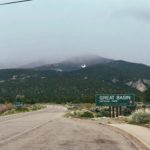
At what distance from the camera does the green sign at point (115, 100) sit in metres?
69.2

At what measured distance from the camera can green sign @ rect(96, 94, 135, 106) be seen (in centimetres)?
6919

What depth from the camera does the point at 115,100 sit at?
69.3m

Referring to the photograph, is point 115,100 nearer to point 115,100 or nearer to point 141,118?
point 115,100

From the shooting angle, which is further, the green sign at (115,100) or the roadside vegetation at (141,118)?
the green sign at (115,100)

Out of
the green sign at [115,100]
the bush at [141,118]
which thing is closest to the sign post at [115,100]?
the green sign at [115,100]

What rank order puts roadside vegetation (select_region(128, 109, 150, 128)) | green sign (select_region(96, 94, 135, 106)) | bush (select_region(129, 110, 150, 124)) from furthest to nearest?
green sign (select_region(96, 94, 135, 106)) < bush (select_region(129, 110, 150, 124)) < roadside vegetation (select_region(128, 109, 150, 128))

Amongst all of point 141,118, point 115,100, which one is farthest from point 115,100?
point 141,118

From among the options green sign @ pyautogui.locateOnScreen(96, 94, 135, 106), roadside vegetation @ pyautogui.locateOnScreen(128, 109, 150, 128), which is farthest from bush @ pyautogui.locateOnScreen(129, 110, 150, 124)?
green sign @ pyautogui.locateOnScreen(96, 94, 135, 106)

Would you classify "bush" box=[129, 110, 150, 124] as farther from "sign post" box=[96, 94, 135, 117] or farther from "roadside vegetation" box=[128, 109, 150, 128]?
"sign post" box=[96, 94, 135, 117]

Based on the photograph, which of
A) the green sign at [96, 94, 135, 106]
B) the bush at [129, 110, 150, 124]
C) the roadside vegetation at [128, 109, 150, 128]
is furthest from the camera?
the green sign at [96, 94, 135, 106]

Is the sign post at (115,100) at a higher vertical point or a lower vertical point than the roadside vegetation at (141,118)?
higher

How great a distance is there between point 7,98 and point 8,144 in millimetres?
171295

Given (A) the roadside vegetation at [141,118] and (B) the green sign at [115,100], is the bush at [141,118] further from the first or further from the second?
(B) the green sign at [115,100]

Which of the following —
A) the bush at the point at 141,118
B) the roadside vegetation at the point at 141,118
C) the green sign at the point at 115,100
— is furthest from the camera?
the green sign at the point at 115,100
